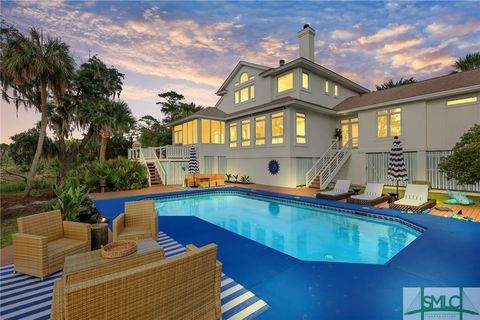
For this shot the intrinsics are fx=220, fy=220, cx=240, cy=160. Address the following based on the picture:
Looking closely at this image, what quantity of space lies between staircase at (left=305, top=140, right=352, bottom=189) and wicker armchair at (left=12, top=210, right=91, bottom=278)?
12.7m

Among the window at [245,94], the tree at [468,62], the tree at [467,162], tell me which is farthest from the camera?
the window at [245,94]

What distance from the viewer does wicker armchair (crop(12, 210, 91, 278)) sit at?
375 cm

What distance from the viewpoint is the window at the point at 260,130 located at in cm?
1730

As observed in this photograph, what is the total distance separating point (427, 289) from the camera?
329cm

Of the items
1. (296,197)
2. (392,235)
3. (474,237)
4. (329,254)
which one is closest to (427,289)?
(329,254)

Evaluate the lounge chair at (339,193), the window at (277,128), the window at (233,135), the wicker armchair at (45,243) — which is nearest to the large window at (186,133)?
the window at (233,135)

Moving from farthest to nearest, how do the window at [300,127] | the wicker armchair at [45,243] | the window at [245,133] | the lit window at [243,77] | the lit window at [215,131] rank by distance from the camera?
the lit window at [215,131] < the lit window at [243,77] < the window at [245,133] < the window at [300,127] < the wicker armchair at [45,243]

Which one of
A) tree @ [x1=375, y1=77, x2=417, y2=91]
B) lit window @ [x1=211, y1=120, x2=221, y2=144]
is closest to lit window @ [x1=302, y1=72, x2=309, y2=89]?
lit window @ [x1=211, y1=120, x2=221, y2=144]

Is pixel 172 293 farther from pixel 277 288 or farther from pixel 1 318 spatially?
pixel 1 318

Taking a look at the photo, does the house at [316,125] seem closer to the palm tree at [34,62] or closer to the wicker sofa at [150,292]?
the palm tree at [34,62]

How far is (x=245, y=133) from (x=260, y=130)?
1841 millimetres

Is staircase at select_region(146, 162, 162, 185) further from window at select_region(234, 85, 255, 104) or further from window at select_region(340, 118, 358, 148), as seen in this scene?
window at select_region(340, 118, 358, 148)

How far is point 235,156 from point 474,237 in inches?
618

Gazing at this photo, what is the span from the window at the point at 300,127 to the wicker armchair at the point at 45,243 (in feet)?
45.0
